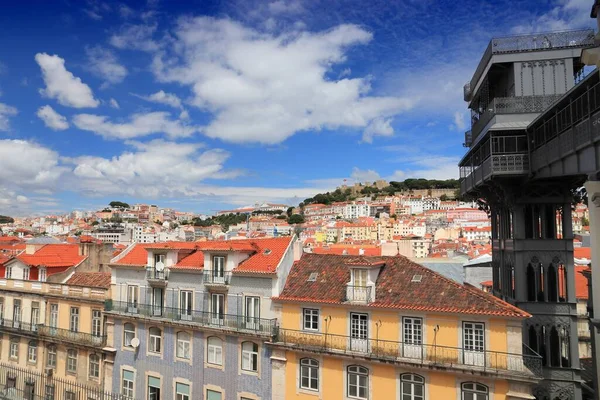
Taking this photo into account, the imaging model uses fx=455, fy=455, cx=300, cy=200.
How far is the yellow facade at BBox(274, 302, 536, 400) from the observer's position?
1841 centimetres

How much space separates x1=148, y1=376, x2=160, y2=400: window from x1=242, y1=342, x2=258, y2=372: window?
617cm

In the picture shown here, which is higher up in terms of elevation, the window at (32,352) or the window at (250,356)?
the window at (250,356)

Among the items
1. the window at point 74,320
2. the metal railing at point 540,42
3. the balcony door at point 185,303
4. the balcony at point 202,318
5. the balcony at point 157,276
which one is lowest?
the window at point 74,320

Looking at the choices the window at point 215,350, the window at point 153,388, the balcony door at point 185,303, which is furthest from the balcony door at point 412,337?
the window at point 153,388

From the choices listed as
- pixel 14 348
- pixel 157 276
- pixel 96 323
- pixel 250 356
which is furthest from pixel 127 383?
pixel 14 348

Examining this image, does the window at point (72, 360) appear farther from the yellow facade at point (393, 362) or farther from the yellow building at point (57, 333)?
the yellow facade at point (393, 362)

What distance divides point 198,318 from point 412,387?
12117 mm

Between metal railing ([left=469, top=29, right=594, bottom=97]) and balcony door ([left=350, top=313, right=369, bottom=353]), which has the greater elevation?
metal railing ([left=469, top=29, right=594, bottom=97])

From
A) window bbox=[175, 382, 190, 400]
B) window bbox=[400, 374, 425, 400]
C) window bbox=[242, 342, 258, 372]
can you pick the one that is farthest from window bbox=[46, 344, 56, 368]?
window bbox=[400, 374, 425, 400]

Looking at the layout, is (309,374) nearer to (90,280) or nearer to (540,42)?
(90,280)

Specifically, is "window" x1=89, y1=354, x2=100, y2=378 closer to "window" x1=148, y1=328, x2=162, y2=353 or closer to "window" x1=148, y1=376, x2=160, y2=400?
"window" x1=148, y1=376, x2=160, y2=400

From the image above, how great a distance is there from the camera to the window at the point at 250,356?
23.7 m

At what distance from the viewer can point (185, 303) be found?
86.6 ft

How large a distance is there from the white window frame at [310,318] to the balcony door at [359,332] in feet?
5.86
